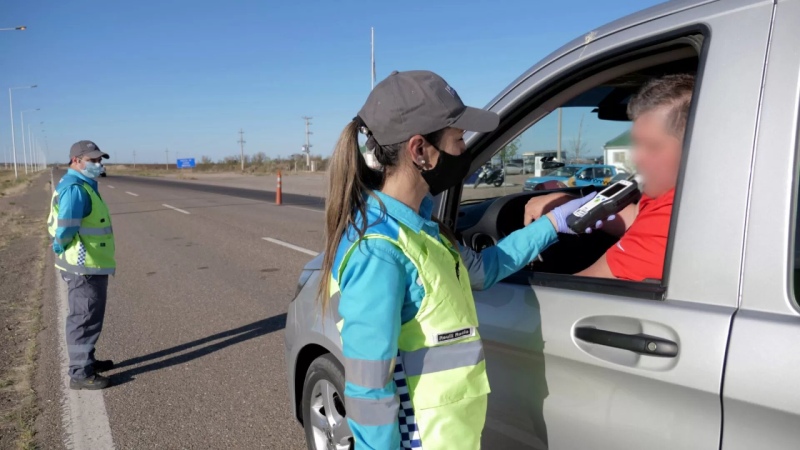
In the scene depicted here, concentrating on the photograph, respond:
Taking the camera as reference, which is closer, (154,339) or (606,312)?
(606,312)

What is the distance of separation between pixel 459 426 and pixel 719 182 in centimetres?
94

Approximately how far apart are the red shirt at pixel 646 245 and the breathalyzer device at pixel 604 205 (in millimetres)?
70

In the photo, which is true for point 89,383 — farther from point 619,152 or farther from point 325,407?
point 619,152

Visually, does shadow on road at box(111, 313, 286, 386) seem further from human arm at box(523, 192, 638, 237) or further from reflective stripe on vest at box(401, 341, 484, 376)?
reflective stripe on vest at box(401, 341, 484, 376)

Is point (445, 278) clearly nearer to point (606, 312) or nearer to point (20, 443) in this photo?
point (606, 312)

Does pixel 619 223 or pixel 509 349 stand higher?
pixel 619 223

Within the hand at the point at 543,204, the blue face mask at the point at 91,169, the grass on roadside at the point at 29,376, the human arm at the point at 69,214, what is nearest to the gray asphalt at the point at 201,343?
the grass on roadside at the point at 29,376

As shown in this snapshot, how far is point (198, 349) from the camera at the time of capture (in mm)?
5469

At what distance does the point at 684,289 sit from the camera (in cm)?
157

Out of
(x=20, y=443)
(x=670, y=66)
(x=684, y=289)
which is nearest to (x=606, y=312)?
(x=684, y=289)

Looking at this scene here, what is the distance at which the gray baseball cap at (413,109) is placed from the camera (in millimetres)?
1728

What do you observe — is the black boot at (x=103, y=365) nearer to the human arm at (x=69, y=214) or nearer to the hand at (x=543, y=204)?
the human arm at (x=69, y=214)

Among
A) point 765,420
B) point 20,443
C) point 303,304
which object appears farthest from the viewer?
point 20,443

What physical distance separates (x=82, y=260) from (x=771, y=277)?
15.1ft
